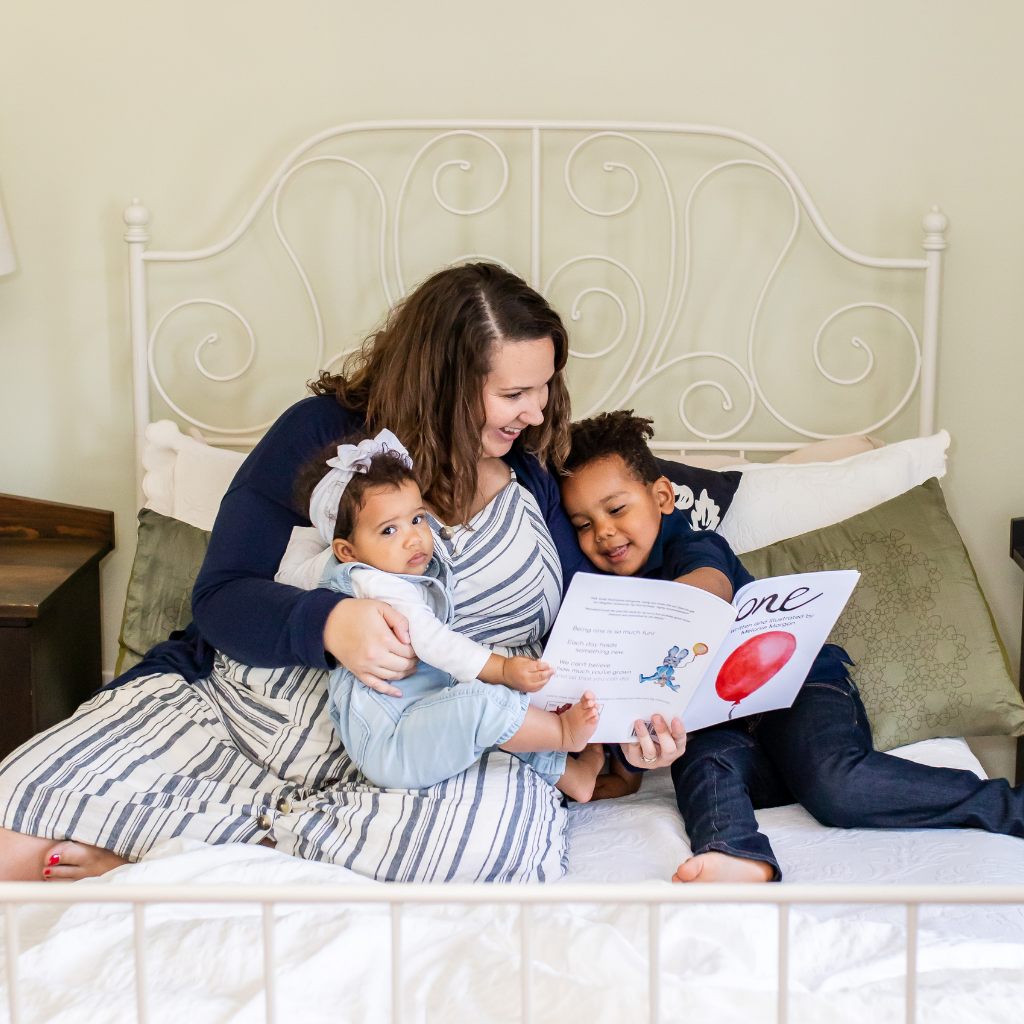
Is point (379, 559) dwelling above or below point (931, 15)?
below

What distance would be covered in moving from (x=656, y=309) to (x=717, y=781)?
1098 millimetres

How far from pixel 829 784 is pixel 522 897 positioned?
0.81 metres

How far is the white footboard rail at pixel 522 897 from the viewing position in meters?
0.72

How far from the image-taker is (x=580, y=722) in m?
1.28

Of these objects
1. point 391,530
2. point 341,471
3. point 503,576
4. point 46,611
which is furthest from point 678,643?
point 46,611

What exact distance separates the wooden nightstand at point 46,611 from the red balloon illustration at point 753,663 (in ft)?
3.64

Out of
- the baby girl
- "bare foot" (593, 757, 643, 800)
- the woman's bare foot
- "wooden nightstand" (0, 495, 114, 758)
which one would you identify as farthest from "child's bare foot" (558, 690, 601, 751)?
"wooden nightstand" (0, 495, 114, 758)

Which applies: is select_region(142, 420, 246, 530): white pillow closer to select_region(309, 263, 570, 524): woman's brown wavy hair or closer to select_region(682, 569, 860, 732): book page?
select_region(309, 263, 570, 524): woman's brown wavy hair

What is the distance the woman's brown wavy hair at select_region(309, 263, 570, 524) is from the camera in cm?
144

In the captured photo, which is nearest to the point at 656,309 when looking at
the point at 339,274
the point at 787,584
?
the point at 339,274

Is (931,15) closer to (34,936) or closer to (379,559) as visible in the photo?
(379,559)

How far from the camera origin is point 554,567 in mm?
1513

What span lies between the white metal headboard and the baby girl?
0.85 metres

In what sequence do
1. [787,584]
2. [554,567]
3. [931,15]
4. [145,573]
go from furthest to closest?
[931,15], [145,573], [554,567], [787,584]
